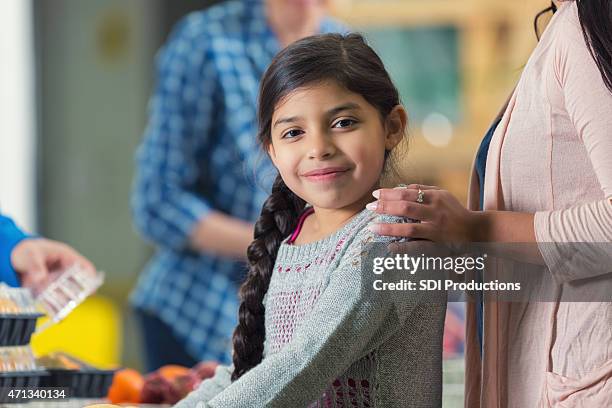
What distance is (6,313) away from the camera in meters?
1.19

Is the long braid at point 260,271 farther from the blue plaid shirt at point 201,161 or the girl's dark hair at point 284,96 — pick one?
the blue plaid shirt at point 201,161

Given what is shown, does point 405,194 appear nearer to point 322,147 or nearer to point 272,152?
point 322,147

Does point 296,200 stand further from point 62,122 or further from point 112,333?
point 62,122

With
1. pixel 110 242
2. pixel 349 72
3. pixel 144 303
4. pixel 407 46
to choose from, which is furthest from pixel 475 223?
pixel 110 242

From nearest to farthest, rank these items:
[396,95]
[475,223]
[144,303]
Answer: [475,223]
[396,95]
[144,303]

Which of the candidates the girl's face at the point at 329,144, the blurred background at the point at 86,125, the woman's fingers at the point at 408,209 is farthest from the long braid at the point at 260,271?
the blurred background at the point at 86,125

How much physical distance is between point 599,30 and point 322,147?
287 mm

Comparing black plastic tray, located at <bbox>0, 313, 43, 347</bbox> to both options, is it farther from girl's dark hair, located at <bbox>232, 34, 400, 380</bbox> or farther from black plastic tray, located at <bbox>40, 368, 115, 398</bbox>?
girl's dark hair, located at <bbox>232, 34, 400, 380</bbox>

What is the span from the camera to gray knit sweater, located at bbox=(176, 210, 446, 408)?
0.93 m

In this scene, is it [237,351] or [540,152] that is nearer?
[540,152]

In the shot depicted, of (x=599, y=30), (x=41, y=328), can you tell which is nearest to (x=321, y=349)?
(x=599, y=30)

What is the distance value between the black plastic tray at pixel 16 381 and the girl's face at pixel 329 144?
39 centimetres

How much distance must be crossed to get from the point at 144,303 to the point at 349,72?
1.22 m

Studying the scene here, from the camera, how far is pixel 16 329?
1190mm
